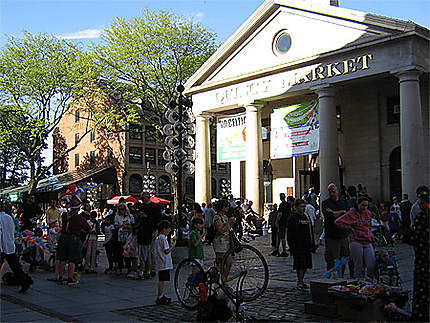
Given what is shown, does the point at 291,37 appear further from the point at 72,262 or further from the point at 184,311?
the point at 184,311

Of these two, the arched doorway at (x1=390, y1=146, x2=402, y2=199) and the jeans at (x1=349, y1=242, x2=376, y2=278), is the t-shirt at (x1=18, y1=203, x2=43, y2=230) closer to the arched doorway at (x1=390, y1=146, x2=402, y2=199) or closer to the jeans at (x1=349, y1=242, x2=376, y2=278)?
the jeans at (x1=349, y1=242, x2=376, y2=278)

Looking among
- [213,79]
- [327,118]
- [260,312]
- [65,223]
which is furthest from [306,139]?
[260,312]

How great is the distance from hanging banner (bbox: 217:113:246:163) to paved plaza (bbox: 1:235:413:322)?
737 inches

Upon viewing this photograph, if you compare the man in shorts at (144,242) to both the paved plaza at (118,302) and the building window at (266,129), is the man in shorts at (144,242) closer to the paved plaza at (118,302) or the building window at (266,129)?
the paved plaza at (118,302)

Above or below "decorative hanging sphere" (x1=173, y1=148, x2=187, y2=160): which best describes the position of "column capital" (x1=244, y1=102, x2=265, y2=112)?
above

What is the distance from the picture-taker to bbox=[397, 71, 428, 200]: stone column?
23142mm

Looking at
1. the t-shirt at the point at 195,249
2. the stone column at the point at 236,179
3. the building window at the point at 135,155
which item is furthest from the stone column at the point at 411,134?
the building window at the point at 135,155

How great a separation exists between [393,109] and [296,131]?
5.91m

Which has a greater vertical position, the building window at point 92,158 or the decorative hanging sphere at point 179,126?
the building window at point 92,158

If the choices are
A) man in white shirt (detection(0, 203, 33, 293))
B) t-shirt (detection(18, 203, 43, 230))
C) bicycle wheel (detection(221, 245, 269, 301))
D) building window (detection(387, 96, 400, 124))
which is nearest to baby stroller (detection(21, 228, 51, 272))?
t-shirt (detection(18, 203, 43, 230))

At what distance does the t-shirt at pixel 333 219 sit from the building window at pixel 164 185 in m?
47.5

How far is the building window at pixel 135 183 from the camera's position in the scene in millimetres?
55506

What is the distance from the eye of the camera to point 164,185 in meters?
57.8

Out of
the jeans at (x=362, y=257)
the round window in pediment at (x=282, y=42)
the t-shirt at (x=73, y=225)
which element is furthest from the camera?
the round window in pediment at (x=282, y=42)
